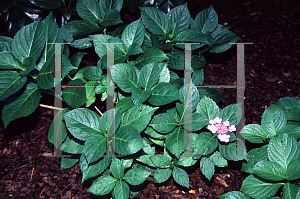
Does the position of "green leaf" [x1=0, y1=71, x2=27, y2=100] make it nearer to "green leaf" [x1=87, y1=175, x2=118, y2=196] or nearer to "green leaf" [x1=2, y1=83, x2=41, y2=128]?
"green leaf" [x1=2, y1=83, x2=41, y2=128]

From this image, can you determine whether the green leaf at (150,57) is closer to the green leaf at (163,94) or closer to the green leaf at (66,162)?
the green leaf at (163,94)

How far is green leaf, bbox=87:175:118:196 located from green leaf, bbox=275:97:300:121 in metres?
1.26

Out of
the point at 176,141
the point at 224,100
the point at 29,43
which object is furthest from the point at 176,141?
the point at 224,100

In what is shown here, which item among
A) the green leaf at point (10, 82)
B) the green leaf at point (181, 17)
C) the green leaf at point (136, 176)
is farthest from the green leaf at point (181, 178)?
the green leaf at point (10, 82)

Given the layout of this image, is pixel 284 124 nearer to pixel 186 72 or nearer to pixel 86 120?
pixel 186 72

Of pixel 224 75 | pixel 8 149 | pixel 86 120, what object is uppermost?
pixel 224 75

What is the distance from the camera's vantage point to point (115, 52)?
179cm

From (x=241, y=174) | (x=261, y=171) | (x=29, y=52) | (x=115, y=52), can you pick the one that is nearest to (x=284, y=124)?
(x=261, y=171)

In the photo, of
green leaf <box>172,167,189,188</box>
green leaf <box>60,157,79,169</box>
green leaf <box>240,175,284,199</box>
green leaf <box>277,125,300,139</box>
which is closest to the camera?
green leaf <box>240,175,284,199</box>

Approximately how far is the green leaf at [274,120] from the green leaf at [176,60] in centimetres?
66

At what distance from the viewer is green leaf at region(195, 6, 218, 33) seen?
6.84 ft

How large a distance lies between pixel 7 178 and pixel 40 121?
2.00 ft

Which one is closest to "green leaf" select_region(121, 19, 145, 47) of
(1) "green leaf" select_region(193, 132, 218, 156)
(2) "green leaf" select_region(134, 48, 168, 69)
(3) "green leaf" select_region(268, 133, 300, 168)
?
(2) "green leaf" select_region(134, 48, 168, 69)

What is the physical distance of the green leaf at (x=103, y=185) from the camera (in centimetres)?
171
